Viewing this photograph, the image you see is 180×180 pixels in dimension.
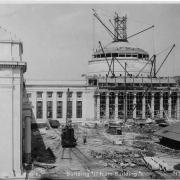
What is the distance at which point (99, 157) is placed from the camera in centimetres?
3156

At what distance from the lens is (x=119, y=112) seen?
211 ft

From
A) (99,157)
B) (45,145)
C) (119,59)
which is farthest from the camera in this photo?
(119,59)

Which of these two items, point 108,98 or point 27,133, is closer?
point 27,133

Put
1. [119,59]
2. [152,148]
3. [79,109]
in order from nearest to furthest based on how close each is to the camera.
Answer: [152,148] < [79,109] < [119,59]

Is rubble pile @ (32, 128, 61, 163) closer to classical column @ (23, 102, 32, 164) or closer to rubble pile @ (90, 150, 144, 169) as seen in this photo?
classical column @ (23, 102, 32, 164)

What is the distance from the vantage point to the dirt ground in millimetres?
25500

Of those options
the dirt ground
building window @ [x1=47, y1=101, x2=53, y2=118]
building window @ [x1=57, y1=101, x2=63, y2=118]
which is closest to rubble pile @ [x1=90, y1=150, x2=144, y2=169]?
the dirt ground

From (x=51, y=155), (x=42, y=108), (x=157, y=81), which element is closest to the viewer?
(x=51, y=155)

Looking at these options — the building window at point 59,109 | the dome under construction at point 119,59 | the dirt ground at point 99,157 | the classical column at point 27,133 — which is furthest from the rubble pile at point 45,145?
the dome under construction at point 119,59

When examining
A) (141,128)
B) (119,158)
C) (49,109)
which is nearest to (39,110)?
(49,109)

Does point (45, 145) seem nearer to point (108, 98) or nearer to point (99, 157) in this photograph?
point (99, 157)

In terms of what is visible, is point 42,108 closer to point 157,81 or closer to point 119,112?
point 119,112

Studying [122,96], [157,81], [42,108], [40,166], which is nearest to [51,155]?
[40,166]

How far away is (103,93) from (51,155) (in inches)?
1293
